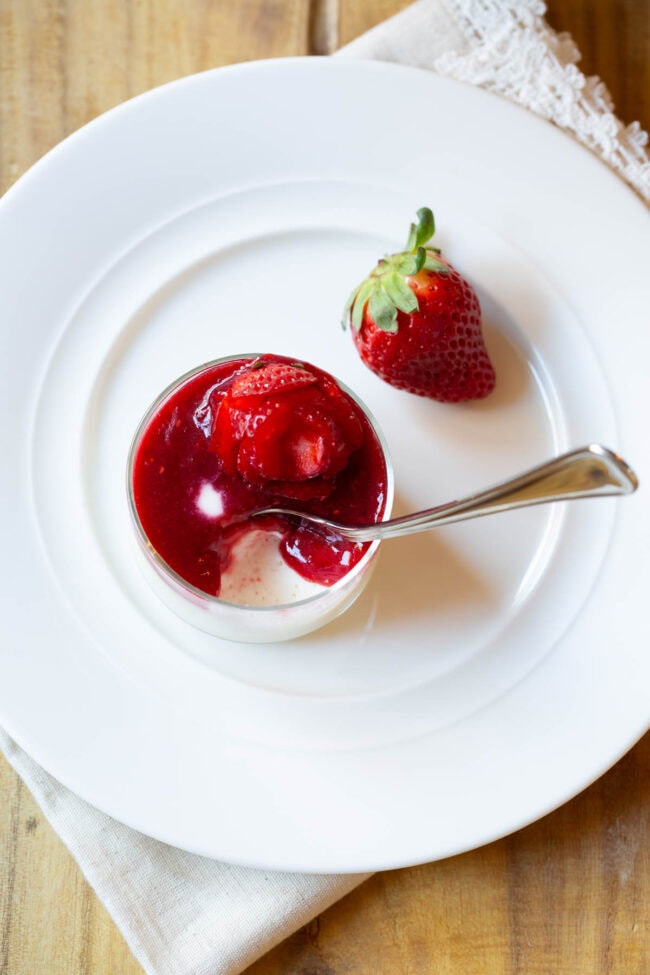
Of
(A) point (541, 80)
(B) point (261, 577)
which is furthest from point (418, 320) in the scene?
(A) point (541, 80)

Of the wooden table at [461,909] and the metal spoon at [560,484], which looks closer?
the metal spoon at [560,484]

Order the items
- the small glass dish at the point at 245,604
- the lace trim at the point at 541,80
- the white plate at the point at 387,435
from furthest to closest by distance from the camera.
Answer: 1. the lace trim at the point at 541,80
2. the white plate at the point at 387,435
3. the small glass dish at the point at 245,604

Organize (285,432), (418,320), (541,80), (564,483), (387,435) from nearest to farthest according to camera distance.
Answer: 1. (564,483)
2. (285,432)
3. (418,320)
4. (387,435)
5. (541,80)

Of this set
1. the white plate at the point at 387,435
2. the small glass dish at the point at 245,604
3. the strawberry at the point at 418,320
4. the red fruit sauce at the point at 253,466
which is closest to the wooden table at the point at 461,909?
the white plate at the point at 387,435

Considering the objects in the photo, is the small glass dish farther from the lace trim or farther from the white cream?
the lace trim

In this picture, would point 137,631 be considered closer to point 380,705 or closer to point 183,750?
point 183,750

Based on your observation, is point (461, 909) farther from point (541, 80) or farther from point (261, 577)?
point (541, 80)

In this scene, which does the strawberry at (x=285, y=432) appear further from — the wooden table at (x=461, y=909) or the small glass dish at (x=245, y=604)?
the wooden table at (x=461, y=909)

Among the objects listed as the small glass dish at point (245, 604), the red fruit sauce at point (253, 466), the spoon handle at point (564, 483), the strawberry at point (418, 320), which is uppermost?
the strawberry at point (418, 320)

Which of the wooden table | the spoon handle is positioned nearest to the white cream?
the spoon handle
